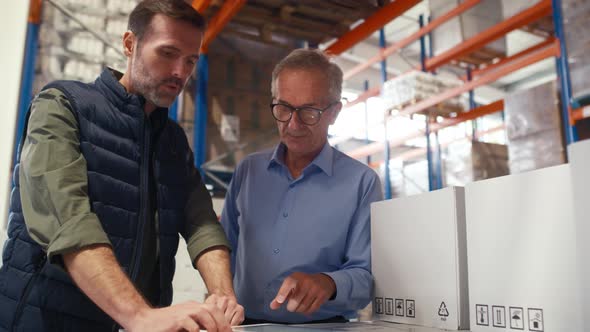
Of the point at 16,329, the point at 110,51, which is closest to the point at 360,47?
the point at 110,51

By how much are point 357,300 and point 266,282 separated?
0.37 m

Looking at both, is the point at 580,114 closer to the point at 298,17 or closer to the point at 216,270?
the point at 298,17

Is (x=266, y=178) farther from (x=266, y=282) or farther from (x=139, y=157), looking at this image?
(x=139, y=157)

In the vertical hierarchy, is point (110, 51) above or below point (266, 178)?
above

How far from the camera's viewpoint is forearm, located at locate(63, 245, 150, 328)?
40.9 inches

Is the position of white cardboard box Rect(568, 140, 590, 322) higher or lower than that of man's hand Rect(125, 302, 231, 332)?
higher

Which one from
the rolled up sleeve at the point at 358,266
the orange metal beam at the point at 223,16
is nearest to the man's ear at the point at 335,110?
the rolled up sleeve at the point at 358,266

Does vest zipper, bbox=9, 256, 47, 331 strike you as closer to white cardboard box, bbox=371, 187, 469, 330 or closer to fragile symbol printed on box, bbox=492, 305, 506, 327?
white cardboard box, bbox=371, 187, 469, 330

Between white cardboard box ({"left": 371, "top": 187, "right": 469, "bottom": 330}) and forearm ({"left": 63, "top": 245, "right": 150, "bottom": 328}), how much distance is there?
704 mm

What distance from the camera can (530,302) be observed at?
3.41 ft

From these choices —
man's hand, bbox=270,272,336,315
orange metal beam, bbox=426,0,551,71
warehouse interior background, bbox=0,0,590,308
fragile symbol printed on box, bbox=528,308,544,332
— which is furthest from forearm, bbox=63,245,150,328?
orange metal beam, bbox=426,0,551,71

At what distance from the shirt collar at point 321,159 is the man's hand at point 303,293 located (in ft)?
1.62

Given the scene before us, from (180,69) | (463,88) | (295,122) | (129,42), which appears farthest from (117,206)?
(463,88)

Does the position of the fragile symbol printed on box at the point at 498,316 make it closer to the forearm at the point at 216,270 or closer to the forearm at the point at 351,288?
the forearm at the point at 351,288
